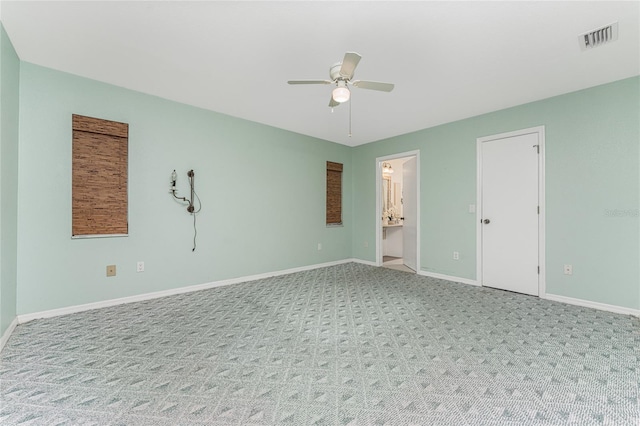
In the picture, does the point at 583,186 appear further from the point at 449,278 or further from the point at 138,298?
the point at 138,298

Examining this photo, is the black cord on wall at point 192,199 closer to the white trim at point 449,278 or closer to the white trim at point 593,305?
the white trim at point 449,278

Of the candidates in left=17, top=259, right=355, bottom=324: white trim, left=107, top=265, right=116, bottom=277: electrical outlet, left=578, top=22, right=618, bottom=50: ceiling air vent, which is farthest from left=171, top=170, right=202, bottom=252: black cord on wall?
left=578, top=22, right=618, bottom=50: ceiling air vent

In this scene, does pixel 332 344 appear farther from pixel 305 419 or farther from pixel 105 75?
pixel 105 75

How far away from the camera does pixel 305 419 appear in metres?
1.53

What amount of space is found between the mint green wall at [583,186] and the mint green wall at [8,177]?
5235 millimetres

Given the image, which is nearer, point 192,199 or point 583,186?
point 583,186

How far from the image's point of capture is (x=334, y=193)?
6.02 m

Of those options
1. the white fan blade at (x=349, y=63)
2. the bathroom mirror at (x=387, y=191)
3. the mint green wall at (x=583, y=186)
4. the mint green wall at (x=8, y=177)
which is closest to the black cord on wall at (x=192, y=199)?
the mint green wall at (x=8, y=177)

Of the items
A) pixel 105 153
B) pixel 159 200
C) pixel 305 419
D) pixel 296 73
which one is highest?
pixel 296 73

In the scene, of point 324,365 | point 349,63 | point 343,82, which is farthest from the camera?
point 343,82

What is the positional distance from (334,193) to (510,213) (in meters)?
3.10

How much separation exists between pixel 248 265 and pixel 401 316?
2.56m

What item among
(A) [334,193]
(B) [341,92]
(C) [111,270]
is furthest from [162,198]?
(A) [334,193]

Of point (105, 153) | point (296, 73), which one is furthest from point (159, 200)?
point (296, 73)
